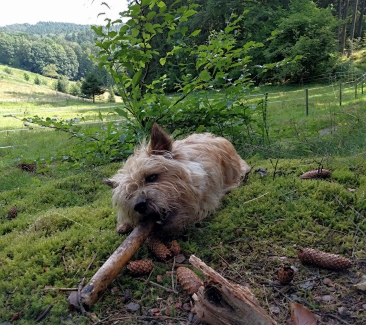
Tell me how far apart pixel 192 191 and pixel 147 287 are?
4.23 ft

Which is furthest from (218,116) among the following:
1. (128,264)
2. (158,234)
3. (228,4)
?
(228,4)

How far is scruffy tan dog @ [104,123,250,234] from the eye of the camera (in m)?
3.28

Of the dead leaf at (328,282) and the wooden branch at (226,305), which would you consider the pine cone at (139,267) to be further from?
the dead leaf at (328,282)

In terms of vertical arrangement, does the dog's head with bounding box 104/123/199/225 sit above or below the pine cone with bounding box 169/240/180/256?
above

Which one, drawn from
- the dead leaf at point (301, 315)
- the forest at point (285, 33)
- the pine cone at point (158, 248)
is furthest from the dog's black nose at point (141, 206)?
the forest at point (285, 33)

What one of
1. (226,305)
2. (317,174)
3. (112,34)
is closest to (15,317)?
(226,305)

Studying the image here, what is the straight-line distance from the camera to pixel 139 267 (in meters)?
2.77

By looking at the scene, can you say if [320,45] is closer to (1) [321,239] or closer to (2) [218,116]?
(2) [218,116]

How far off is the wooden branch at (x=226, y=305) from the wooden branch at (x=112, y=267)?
0.75m

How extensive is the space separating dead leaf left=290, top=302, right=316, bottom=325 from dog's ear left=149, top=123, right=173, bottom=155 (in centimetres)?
214

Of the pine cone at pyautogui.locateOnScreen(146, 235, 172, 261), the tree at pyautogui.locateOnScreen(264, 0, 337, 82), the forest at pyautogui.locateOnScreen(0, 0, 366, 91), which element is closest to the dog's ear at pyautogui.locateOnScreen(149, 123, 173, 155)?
the pine cone at pyautogui.locateOnScreen(146, 235, 172, 261)

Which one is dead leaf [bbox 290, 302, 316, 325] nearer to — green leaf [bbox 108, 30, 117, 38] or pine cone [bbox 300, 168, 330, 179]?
pine cone [bbox 300, 168, 330, 179]

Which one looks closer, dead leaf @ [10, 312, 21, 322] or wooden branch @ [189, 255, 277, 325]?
wooden branch @ [189, 255, 277, 325]

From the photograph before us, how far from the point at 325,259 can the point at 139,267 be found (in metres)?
1.51
